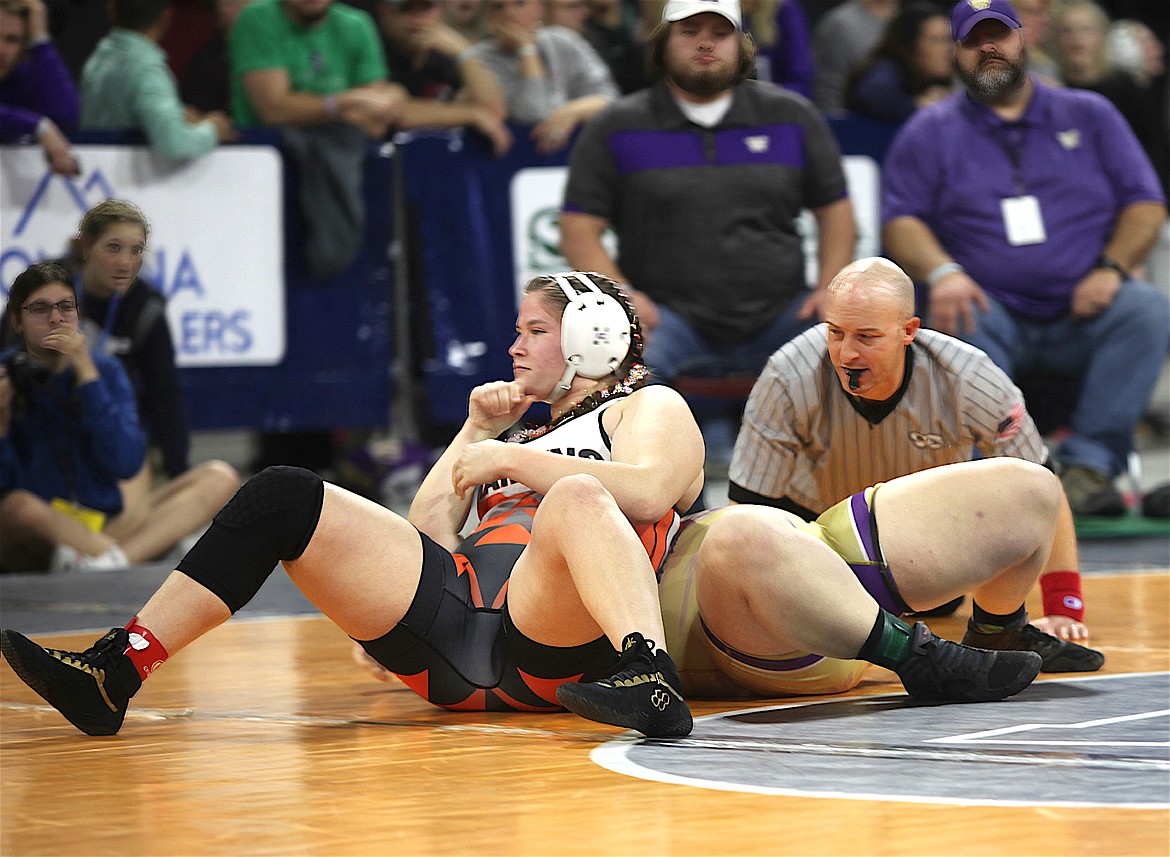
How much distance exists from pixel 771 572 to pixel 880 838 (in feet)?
3.17

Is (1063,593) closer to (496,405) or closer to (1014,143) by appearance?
(496,405)

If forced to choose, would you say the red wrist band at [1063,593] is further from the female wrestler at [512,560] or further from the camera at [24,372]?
the camera at [24,372]

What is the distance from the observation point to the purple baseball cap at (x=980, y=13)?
15.0ft

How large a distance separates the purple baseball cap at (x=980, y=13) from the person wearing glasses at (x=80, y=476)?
2.81 m

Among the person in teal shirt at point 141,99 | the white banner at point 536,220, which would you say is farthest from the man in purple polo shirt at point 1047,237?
the person in teal shirt at point 141,99

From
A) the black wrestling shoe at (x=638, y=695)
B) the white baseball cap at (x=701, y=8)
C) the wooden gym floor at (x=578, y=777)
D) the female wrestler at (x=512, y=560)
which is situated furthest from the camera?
the white baseball cap at (x=701, y=8)

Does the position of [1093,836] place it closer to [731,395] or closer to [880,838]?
[880,838]

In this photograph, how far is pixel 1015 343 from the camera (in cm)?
723

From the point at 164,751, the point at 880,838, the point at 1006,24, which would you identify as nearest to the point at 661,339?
the point at 1006,24

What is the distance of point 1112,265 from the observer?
728 centimetres

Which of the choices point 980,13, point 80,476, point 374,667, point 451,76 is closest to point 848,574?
point 374,667

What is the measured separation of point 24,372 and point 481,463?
2.97m

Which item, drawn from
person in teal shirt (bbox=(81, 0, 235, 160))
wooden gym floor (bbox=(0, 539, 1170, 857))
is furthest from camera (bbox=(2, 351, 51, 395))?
wooden gym floor (bbox=(0, 539, 1170, 857))

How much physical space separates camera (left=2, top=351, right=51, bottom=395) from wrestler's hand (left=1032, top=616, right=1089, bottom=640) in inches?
131
